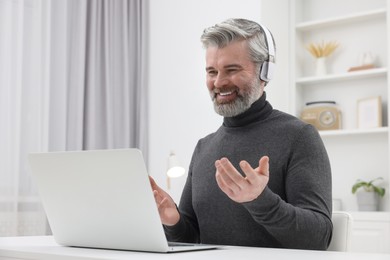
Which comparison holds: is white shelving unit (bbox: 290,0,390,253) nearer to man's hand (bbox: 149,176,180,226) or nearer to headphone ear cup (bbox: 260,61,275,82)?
headphone ear cup (bbox: 260,61,275,82)

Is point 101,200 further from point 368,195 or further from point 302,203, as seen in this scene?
point 368,195

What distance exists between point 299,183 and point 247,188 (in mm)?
392

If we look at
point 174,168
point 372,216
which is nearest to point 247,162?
point 372,216

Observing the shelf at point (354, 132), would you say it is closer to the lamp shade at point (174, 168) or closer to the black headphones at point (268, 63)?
the lamp shade at point (174, 168)

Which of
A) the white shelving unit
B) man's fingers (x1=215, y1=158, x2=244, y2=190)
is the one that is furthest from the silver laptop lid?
the white shelving unit

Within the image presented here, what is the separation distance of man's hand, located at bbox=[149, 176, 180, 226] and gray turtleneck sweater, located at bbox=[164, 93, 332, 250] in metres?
0.07

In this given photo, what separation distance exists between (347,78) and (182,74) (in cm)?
104

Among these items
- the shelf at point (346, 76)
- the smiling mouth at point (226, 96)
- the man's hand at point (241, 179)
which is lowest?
the man's hand at point (241, 179)

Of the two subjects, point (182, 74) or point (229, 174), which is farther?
point (182, 74)

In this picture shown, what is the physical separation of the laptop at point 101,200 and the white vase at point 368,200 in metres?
2.34

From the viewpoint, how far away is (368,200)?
3.46 meters

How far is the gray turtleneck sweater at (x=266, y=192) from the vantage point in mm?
1456

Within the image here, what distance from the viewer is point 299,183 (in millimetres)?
1578

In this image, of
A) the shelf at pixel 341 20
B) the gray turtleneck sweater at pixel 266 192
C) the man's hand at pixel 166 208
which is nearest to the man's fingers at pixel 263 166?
the gray turtleneck sweater at pixel 266 192
